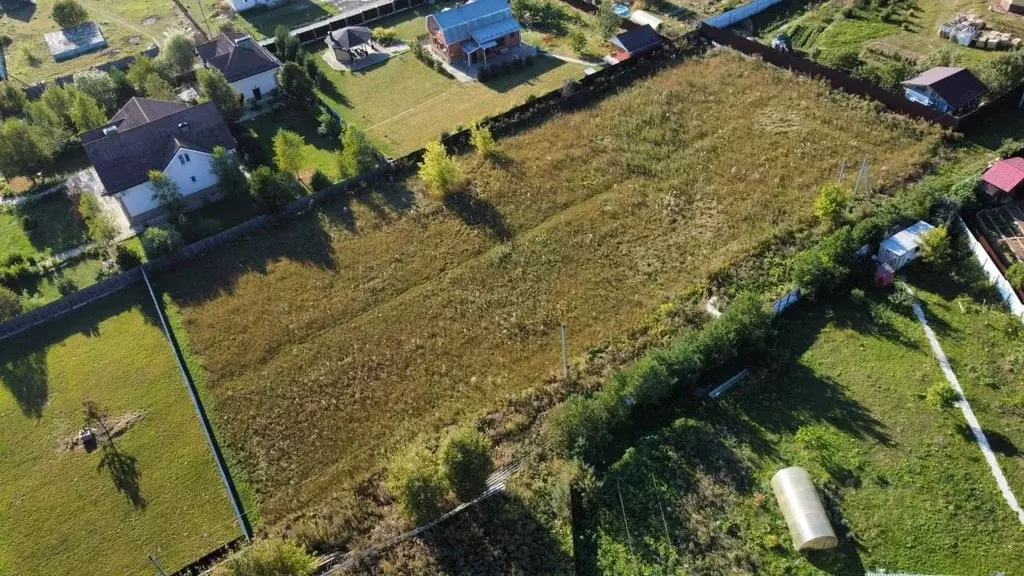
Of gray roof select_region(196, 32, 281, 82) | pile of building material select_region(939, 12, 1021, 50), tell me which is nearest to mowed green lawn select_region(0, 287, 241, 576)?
gray roof select_region(196, 32, 281, 82)

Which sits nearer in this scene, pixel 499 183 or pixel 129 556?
pixel 129 556

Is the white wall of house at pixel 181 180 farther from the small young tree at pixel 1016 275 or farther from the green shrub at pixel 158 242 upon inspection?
the small young tree at pixel 1016 275

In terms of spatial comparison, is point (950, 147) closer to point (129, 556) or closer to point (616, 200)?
point (616, 200)

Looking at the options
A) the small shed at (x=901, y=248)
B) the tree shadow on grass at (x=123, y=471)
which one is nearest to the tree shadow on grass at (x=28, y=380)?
the tree shadow on grass at (x=123, y=471)

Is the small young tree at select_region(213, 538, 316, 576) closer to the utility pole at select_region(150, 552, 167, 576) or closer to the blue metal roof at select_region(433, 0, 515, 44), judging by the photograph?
the utility pole at select_region(150, 552, 167, 576)

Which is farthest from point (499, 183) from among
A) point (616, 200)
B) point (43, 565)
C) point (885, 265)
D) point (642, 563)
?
point (43, 565)

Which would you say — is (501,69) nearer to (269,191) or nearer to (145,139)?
(269,191)
